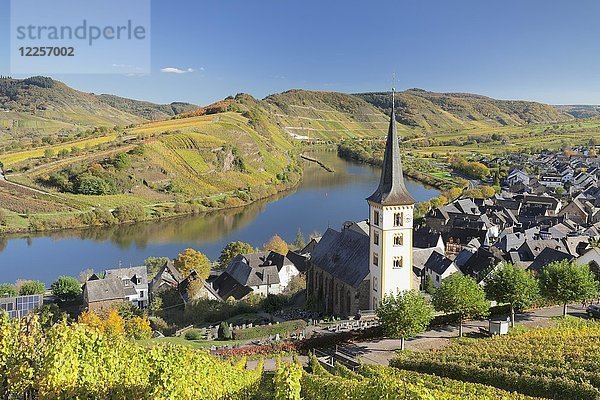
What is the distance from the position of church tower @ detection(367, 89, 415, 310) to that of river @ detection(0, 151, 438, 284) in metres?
36.9

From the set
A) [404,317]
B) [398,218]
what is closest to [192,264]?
[398,218]

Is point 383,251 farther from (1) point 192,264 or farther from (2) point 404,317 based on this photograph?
(1) point 192,264

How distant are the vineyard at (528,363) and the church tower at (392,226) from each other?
286 inches

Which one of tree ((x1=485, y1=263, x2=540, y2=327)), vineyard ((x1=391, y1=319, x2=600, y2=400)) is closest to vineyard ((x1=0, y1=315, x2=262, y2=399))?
vineyard ((x1=391, y1=319, x2=600, y2=400))

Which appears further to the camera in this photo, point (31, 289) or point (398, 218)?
point (31, 289)

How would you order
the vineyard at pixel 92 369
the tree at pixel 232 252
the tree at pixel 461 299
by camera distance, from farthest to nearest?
the tree at pixel 232 252 < the tree at pixel 461 299 < the vineyard at pixel 92 369

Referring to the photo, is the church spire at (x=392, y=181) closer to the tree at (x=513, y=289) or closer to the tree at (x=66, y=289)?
the tree at (x=513, y=289)

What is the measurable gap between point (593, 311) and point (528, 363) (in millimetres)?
14426

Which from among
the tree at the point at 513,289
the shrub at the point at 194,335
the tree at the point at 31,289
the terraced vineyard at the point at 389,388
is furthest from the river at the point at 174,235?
the terraced vineyard at the point at 389,388

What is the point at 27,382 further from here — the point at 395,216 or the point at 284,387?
the point at 395,216

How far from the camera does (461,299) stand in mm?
30688

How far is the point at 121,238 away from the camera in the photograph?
258 feet

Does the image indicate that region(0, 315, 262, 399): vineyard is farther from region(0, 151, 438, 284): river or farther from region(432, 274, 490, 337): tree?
region(0, 151, 438, 284): river

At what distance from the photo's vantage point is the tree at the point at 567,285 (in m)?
33.3
